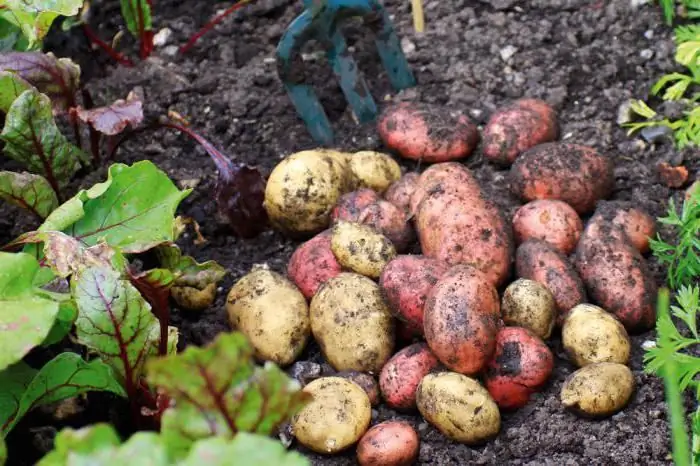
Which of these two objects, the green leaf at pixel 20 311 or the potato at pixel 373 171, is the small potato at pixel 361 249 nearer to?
the potato at pixel 373 171

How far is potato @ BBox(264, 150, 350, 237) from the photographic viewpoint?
8.34 ft

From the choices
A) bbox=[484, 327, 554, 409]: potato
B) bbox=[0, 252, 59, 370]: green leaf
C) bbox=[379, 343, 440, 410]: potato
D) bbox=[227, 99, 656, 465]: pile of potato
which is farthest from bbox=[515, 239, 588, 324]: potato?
bbox=[0, 252, 59, 370]: green leaf

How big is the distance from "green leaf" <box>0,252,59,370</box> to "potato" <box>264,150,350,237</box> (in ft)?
2.79

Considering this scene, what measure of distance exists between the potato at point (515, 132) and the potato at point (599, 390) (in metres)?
0.81

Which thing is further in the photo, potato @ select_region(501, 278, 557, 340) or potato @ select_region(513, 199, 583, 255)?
potato @ select_region(513, 199, 583, 255)

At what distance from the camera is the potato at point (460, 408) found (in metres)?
2.03

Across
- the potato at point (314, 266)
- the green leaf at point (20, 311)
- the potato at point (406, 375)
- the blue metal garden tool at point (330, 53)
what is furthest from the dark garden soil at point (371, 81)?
the green leaf at point (20, 311)

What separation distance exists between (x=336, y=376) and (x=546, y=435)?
500 mm

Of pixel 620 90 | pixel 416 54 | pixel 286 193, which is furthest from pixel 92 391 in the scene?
pixel 620 90

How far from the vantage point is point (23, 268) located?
1.82 metres

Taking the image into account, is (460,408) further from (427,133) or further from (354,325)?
(427,133)

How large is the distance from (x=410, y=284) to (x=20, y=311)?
889 millimetres

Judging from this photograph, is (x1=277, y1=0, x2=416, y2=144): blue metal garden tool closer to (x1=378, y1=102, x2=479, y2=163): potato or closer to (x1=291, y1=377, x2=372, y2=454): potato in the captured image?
(x1=378, y1=102, x2=479, y2=163): potato

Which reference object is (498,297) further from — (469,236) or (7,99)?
(7,99)
